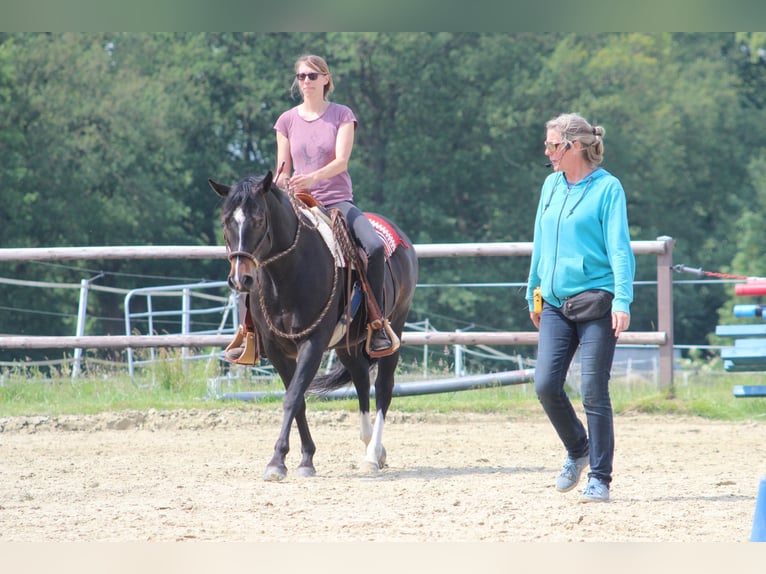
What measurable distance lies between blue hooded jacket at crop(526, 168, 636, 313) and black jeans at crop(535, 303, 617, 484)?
0.47 ft

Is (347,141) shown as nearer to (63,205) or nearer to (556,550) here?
(556,550)

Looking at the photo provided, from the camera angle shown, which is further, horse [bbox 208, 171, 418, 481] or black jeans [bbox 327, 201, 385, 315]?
black jeans [bbox 327, 201, 385, 315]

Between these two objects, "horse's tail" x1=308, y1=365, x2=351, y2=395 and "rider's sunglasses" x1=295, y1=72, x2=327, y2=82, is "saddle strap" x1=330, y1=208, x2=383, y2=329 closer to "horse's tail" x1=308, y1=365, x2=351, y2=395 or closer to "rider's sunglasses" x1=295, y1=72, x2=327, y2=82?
"horse's tail" x1=308, y1=365, x2=351, y2=395

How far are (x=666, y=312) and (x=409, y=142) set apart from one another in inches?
1132

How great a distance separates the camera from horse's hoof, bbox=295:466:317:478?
6402mm

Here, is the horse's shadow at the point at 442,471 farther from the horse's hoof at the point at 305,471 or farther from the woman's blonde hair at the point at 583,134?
the woman's blonde hair at the point at 583,134

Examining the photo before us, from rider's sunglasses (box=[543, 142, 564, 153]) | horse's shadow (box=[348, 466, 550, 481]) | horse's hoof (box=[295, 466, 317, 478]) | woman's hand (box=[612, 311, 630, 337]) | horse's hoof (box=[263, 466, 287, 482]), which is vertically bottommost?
horse's shadow (box=[348, 466, 550, 481])

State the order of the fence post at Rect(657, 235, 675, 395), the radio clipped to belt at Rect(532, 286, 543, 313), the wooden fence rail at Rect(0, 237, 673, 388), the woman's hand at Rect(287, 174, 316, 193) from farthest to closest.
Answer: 1. the fence post at Rect(657, 235, 675, 395)
2. the wooden fence rail at Rect(0, 237, 673, 388)
3. the woman's hand at Rect(287, 174, 316, 193)
4. the radio clipped to belt at Rect(532, 286, 543, 313)

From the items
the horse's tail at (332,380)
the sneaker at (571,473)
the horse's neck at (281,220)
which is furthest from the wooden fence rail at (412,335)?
the sneaker at (571,473)

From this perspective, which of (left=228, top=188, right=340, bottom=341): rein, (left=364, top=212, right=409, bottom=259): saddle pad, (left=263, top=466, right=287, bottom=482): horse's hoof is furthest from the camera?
(left=364, top=212, right=409, bottom=259): saddle pad

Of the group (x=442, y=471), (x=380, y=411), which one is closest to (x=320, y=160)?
(x=380, y=411)

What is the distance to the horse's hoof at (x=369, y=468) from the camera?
21.4ft

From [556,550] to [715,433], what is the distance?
19.6ft

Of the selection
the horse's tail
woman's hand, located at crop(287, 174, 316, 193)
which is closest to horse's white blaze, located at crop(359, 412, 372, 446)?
the horse's tail
